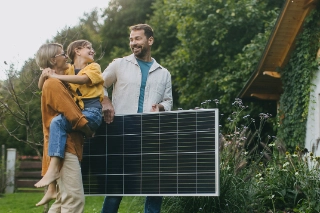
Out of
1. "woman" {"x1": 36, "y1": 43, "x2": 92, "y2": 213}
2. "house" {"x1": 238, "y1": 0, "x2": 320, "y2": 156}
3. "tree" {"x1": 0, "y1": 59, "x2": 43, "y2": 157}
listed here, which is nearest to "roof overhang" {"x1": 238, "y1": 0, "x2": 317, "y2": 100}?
"house" {"x1": 238, "y1": 0, "x2": 320, "y2": 156}

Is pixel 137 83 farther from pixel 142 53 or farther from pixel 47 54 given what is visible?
pixel 47 54

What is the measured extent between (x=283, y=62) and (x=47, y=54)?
36.6 feet

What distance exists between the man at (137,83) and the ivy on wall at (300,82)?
849cm

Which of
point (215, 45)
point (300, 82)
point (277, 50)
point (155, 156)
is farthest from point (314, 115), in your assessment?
point (215, 45)

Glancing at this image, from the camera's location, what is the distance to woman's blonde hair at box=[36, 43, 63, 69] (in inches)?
206

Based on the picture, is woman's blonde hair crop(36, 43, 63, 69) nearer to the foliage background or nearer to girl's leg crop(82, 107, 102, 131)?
girl's leg crop(82, 107, 102, 131)

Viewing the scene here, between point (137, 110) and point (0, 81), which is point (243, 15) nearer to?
point (0, 81)

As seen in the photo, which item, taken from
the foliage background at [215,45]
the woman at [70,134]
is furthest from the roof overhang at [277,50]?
the woman at [70,134]

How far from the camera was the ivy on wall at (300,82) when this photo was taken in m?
14.0

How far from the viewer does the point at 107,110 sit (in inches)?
223

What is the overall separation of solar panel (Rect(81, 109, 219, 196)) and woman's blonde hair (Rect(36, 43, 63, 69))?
81 cm

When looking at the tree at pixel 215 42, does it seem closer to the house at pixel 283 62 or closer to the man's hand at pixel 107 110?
the house at pixel 283 62

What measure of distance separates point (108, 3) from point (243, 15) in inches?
577

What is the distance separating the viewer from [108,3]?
36281 millimetres
